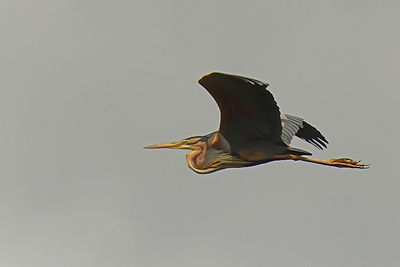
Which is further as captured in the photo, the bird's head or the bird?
the bird's head

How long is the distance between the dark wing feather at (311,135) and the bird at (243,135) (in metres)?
0.80

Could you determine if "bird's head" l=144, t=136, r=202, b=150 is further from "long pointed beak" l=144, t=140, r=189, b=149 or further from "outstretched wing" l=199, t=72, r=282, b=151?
"outstretched wing" l=199, t=72, r=282, b=151

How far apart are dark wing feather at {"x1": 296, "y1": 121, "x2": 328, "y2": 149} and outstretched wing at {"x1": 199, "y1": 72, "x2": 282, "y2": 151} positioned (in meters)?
A: 1.97

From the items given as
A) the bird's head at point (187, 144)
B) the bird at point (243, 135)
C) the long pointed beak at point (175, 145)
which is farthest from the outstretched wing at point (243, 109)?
the long pointed beak at point (175, 145)

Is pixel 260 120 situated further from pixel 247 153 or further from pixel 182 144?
pixel 182 144

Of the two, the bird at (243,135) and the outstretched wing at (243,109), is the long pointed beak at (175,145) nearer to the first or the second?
the bird at (243,135)

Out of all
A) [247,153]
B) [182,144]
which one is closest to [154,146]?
[182,144]

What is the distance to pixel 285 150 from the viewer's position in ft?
51.4

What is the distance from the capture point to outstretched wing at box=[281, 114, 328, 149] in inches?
631

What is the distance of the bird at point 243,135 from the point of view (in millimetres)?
14633

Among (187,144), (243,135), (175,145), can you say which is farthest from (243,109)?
(175,145)

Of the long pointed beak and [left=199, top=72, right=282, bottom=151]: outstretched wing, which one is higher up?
[left=199, top=72, right=282, bottom=151]: outstretched wing

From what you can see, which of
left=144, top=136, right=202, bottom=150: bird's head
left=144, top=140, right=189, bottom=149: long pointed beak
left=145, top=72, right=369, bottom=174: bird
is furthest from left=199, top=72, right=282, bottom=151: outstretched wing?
left=144, top=140, right=189, bottom=149: long pointed beak

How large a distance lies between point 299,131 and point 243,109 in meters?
2.72
